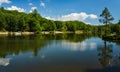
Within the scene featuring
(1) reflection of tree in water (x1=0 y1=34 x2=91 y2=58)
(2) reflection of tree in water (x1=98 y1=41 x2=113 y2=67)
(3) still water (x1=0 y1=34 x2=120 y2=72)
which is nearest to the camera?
(3) still water (x1=0 y1=34 x2=120 y2=72)

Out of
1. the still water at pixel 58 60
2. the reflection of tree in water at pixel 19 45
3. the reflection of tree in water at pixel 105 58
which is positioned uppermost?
the reflection of tree in water at pixel 19 45

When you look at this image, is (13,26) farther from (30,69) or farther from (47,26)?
(30,69)

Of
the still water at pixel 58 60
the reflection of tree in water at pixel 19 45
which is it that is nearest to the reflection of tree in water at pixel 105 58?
the still water at pixel 58 60

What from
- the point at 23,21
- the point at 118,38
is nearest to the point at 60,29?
the point at 23,21

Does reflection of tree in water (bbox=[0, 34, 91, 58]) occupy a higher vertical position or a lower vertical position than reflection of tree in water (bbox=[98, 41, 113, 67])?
higher

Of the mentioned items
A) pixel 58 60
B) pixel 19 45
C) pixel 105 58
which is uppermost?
pixel 19 45

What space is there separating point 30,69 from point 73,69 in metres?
4.29

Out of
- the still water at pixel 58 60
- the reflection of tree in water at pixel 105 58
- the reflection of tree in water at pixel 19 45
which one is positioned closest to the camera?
the still water at pixel 58 60

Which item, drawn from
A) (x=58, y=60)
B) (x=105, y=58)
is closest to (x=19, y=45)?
(x=58, y=60)

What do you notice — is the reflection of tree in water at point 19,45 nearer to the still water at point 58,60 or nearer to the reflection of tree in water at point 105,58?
the still water at point 58,60

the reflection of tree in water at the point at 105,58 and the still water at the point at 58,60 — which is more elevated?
the still water at the point at 58,60

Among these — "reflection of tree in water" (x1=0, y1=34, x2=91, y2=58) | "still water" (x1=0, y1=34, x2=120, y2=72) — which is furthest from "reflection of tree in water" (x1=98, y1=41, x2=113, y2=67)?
"reflection of tree in water" (x1=0, y1=34, x2=91, y2=58)

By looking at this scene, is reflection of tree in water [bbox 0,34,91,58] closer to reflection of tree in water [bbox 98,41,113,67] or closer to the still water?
the still water

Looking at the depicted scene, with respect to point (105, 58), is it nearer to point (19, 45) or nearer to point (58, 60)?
point (58, 60)
